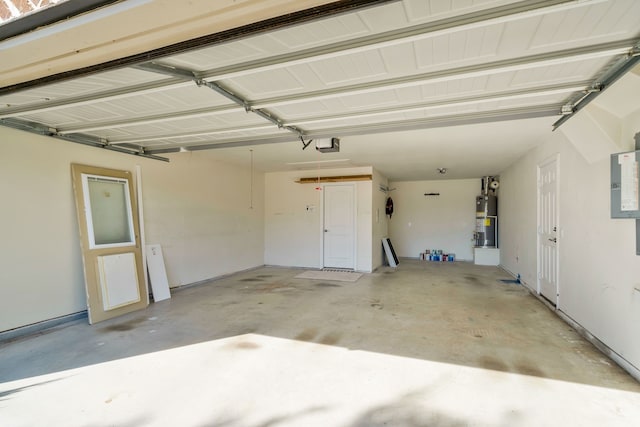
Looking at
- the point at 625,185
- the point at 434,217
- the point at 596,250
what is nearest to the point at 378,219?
the point at 434,217

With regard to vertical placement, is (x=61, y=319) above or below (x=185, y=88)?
below

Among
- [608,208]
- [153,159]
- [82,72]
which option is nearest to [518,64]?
[608,208]

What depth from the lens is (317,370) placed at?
101 inches

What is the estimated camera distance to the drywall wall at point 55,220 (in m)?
3.33

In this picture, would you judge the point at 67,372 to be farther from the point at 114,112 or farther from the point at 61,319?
the point at 114,112

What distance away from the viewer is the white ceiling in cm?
165

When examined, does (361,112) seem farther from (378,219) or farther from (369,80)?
(378,219)

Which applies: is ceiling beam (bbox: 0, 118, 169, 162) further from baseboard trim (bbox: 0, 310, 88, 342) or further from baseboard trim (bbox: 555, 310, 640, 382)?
baseboard trim (bbox: 555, 310, 640, 382)

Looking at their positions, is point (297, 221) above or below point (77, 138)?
below

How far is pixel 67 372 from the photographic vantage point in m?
2.54

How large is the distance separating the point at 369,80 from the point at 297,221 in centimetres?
557

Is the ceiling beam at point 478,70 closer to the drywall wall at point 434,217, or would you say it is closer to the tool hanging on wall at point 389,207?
the tool hanging on wall at point 389,207

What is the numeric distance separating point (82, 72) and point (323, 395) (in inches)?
112

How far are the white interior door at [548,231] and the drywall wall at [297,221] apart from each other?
337cm
